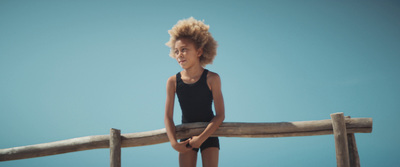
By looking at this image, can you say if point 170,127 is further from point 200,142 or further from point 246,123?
point 246,123

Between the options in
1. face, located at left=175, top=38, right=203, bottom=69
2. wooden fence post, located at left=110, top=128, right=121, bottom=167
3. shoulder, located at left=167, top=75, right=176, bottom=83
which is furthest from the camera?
wooden fence post, located at left=110, top=128, right=121, bottom=167

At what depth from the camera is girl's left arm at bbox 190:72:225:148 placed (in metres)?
3.02

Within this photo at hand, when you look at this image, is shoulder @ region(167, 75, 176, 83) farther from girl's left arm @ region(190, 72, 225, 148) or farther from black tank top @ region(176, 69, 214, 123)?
girl's left arm @ region(190, 72, 225, 148)

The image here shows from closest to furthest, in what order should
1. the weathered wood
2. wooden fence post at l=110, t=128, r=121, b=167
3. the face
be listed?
the weathered wood < the face < wooden fence post at l=110, t=128, r=121, b=167

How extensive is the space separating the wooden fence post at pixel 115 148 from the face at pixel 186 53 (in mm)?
1222

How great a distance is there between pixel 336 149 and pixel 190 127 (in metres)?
1.58

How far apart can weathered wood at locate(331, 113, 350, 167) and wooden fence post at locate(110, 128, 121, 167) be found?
2505mm

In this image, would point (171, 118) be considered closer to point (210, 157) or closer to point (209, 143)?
point (209, 143)

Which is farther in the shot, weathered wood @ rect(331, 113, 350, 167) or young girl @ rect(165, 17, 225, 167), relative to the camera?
young girl @ rect(165, 17, 225, 167)

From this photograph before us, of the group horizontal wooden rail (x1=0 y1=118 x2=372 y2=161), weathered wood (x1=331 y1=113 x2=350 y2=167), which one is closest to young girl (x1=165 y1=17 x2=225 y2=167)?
horizontal wooden rail (x1=0 y1=118 x2=372 y2=161)

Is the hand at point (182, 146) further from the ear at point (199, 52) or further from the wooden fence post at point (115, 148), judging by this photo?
the ear at point (199, 52)

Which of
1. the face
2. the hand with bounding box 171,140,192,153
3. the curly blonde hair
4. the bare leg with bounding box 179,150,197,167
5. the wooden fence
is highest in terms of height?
the curly blonde hair

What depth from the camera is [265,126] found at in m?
3.22

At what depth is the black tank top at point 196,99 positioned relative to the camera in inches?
126
